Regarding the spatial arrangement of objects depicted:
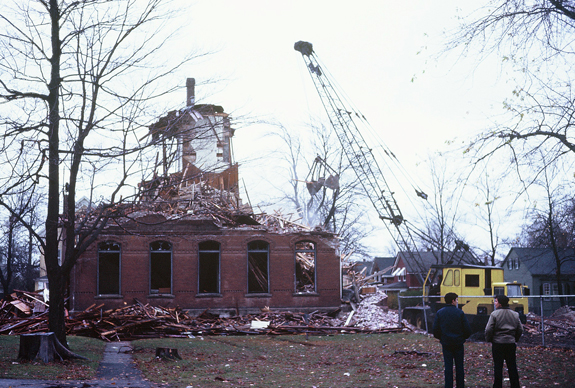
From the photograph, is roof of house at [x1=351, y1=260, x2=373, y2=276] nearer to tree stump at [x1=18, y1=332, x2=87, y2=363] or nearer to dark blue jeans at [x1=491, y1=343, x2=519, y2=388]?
tree stump at [x1=18, y1=332, x2=87, y2=363]

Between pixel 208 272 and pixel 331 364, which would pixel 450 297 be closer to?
pixel 331 364

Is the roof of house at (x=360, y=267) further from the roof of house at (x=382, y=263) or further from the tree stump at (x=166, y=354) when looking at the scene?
the tree stump at (x=166, y=354)

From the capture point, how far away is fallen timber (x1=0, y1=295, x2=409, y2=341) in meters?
21.2

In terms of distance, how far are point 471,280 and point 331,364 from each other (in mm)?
11423

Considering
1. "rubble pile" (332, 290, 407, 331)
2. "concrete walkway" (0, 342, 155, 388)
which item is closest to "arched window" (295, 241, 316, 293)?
"rubble pile" (332, 290, 407, 331)

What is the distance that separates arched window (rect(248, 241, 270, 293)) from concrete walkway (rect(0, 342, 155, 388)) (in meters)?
11.4

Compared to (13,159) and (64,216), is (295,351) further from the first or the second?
(13,159)

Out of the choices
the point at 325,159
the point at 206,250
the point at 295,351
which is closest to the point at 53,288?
the point at 295,351

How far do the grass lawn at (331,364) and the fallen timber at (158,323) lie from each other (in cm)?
229

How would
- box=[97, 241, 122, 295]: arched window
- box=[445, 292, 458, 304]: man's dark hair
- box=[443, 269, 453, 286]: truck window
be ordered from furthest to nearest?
box=[97, 241, 122, 295]: arched window → box=[443, 269, 453, 286]: truck window → box=[445, 292, 458, 304]: man's dark hair

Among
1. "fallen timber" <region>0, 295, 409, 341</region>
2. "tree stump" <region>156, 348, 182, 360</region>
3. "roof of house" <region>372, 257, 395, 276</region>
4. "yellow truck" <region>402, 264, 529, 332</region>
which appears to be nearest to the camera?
"tree stump" <region>156, 348, 182, 360</region>

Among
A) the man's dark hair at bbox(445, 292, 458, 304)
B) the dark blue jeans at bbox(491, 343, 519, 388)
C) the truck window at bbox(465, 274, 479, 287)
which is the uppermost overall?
the man's dark hair at bbox(445, 292, 458, 304)

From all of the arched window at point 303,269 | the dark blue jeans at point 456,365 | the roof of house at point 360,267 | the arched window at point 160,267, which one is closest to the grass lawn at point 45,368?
the dark blue jeans at point 456,365

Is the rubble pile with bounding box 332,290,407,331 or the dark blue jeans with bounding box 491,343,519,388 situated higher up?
the dark blue jeans with bounding box 491,343,519,388
